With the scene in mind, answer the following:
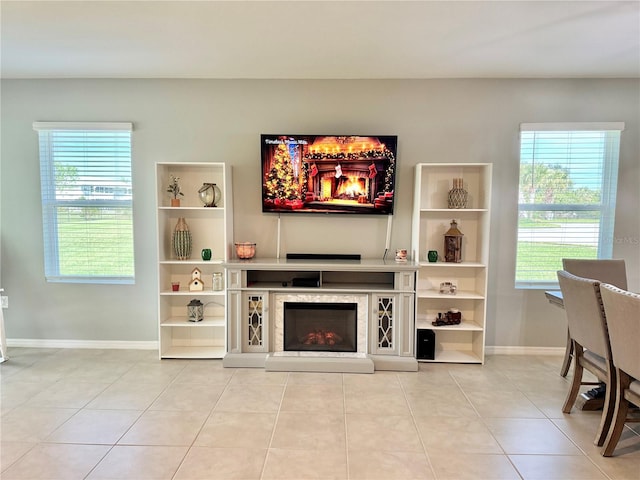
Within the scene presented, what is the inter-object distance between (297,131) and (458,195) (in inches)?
63.3

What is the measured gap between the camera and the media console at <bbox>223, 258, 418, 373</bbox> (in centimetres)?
323

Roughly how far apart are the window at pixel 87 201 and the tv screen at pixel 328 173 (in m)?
1.42

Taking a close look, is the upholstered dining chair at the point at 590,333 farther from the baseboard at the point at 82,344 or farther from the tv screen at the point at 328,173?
the baseboard at the point at 82,344

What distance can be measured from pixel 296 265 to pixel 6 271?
9.69 feet

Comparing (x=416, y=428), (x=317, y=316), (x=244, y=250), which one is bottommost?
(x=416, y=428)

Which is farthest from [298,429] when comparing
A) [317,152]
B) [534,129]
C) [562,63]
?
[562,63]

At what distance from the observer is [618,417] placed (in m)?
2.07

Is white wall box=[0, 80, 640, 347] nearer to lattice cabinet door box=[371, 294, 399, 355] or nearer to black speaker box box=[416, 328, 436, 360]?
lattice cabinet door box=[371, 294, 399, 355]

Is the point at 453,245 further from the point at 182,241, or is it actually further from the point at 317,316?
the point at 182,241

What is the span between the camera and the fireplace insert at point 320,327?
3367mm

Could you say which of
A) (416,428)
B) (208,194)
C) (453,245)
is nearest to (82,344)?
(208,194)

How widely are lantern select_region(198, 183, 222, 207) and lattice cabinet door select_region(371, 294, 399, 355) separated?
1716 millimetres

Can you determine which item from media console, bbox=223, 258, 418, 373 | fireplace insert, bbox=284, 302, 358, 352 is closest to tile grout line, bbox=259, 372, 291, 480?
media console, bbox=223, 258, 418, 373

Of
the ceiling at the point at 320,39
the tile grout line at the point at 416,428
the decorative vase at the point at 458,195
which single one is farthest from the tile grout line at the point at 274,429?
the ceiling at the point at 320,39
